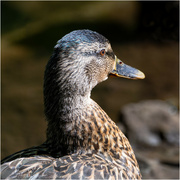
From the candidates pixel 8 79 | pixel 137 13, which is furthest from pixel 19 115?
pixel 137 13

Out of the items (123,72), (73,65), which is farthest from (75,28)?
(73,65)

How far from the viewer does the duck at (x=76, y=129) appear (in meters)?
2.24

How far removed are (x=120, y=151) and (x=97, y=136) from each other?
0.21 meters

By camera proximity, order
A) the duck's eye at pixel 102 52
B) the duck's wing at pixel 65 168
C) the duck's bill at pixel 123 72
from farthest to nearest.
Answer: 1. the duck's bill at pixel 123 72
2. the duck's eye at pixel 102 52
3. the duck's wing at pixel 65 168

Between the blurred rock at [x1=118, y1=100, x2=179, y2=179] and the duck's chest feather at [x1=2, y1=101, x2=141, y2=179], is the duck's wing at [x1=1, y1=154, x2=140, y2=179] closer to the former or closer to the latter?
the duck's chest feather at [x1=2, y1=101, x2=141, y2=179]

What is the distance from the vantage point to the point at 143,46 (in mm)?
7348

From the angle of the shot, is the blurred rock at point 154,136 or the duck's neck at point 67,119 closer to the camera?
the duck's neck at point 67,119

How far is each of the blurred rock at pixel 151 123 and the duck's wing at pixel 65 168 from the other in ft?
7.61

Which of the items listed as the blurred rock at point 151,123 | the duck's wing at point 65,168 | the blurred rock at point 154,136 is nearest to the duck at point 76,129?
the duck's wing at point 65,168

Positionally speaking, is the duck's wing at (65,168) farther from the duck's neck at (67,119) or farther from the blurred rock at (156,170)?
the blurred rock at (156,170)

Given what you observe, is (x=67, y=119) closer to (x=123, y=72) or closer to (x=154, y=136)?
(x=123, y=72)

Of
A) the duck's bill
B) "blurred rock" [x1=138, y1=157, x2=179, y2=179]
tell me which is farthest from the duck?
"blurred rock" [x1=138, y1=157, x2=179, y2=179]

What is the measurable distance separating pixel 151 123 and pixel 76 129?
8.66 ft

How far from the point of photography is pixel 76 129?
238 cm
